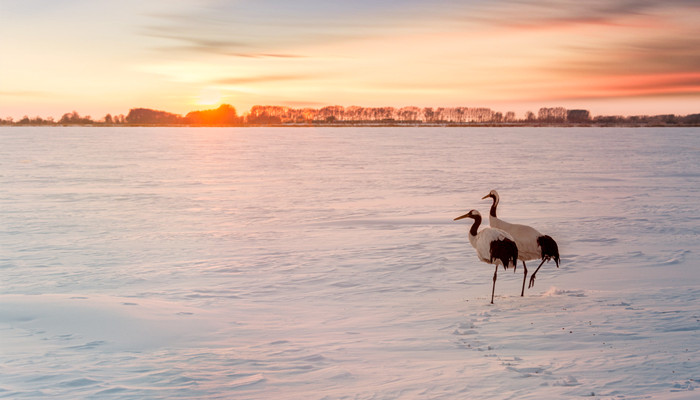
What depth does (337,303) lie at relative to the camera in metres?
9.32

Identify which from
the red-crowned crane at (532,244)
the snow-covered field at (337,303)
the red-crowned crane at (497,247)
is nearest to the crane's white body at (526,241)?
the red-crowned crane at (532,244)

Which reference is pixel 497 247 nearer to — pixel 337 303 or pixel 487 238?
pixel 487 238

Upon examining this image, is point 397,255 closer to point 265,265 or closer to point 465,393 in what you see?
point 265,265

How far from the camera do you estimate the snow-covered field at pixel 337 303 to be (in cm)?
629

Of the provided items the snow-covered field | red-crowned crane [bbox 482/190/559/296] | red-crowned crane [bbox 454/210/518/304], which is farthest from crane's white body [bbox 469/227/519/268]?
the snow-covered field

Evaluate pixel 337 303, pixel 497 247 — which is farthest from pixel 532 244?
pixel 337 303

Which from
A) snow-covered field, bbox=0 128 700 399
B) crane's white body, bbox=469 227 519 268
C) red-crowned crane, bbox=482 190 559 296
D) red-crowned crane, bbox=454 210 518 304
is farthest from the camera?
red-crowned crane, bbox=482 190 559 296

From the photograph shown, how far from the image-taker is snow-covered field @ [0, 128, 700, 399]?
6.29 metres

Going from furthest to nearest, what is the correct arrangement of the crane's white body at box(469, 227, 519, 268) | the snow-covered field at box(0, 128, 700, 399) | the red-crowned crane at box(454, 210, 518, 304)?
the crane's white body at box(469, 227, 519, 268)
the red-crowned crane at box(454, 210, 518, 304)
the snow-covered field at box(0, 128, 700, 399)

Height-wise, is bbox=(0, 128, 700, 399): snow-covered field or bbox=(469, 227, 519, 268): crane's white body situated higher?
bbox=(469, 227, 519, 268): crane's white body

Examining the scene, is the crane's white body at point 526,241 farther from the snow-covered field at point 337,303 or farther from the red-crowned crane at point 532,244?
the snow-covered field at point 337,303

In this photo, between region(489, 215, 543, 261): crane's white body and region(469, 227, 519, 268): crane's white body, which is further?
region(489, 215, 543, 261): crane's white body

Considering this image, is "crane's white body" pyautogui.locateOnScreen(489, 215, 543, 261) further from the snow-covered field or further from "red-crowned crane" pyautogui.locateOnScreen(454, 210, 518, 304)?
the snow-covered field

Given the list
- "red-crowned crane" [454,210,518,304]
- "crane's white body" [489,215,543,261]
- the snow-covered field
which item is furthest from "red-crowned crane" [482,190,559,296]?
the snow-covered field
